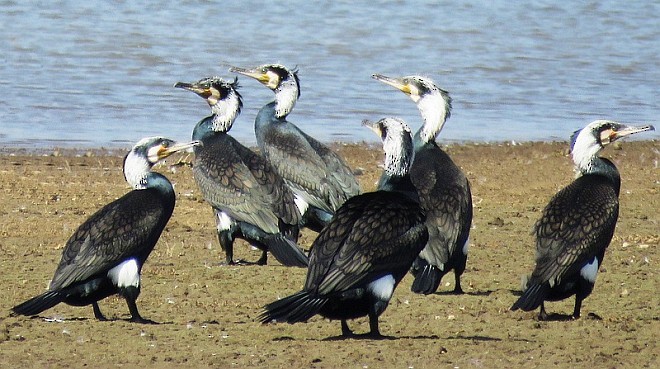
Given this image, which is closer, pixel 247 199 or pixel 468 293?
pixel 468 293

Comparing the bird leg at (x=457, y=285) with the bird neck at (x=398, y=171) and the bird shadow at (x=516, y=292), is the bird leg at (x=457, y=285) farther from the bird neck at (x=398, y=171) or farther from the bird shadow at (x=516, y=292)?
the bird neck at (x=398, y=171)

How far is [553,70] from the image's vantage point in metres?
22.6

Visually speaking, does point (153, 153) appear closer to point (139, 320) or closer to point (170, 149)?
point (170, 149)

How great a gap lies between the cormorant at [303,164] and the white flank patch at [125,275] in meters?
2.65

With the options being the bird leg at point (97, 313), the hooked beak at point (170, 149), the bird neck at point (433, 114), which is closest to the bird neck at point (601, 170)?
the bird neck at point (433, 114)

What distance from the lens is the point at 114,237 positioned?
8.46 meters

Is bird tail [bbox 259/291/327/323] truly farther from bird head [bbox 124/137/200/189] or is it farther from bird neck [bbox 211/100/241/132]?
bird neck [bbox 211/100/241/132]

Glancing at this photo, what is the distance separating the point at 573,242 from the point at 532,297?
1.51 ft

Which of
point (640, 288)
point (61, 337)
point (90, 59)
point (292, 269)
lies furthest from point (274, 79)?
point (90, 59)

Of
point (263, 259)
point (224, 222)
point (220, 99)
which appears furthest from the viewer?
point (220, 99)

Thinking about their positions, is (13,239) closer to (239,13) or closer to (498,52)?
(498,52)

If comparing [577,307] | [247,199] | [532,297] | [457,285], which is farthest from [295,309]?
[247,199]

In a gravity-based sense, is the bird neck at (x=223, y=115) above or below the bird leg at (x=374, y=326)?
above

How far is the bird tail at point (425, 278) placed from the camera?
9.19m
